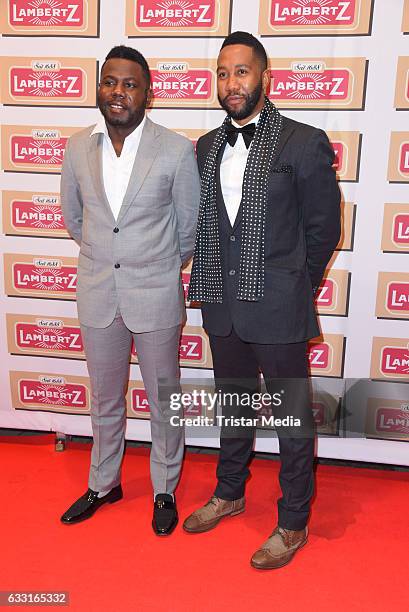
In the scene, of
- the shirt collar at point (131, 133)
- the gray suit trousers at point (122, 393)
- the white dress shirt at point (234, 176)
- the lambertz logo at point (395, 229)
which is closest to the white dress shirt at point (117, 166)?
the shirt collar at point (131, 133)

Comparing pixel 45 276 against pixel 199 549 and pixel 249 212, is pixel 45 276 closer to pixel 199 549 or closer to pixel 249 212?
pixel 249 212

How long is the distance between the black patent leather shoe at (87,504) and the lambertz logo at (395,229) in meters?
1.75

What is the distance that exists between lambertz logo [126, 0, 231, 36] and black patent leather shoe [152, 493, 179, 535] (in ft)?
7.13

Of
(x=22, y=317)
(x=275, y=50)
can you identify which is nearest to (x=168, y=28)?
(x=275, y=50)

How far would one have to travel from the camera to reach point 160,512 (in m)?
2.52

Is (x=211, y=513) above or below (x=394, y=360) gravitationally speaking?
below

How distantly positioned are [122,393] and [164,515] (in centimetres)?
55

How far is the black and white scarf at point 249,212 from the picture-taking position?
2.08m

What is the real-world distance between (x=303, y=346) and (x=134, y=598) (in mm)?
1095

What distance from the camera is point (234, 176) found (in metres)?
2.21

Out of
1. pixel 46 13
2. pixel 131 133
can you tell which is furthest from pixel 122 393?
pixel 46 13

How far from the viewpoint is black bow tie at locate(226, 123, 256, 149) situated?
2.17m

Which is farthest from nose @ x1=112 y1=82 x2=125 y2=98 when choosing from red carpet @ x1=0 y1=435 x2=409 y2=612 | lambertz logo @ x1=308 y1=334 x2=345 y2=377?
red carpet @ x1=0 y1=435 x2=409 y2=612

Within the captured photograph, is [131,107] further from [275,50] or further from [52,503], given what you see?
[52,503]
